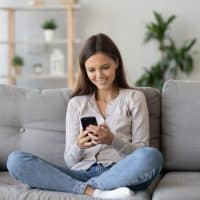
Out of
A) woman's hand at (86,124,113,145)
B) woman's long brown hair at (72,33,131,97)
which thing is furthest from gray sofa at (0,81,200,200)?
woman's hand at (86,124,113,145)

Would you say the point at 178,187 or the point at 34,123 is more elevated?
the point at 34,123

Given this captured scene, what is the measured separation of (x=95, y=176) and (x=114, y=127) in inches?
9.0

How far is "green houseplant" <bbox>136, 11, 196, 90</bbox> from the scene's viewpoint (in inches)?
182

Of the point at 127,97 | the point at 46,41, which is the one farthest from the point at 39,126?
the point at 46,41

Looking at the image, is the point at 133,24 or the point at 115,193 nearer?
the point at 115,193

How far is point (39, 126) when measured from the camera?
91.4 inches

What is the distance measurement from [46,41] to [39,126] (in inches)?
96.8

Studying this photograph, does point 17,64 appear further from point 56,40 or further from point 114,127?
point 114,127

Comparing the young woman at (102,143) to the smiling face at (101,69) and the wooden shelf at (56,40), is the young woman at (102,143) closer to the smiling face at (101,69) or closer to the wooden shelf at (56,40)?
the smiling face at (101,69)

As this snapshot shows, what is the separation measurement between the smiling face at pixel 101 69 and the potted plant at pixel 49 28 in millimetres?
2558

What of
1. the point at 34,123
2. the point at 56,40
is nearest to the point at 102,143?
the point at 34,123

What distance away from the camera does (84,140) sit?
6.65 feet

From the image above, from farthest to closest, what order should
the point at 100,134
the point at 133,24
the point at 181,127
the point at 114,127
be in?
the point at 133,24, the point at 181,127, the point at 114,127, the point at 100,134

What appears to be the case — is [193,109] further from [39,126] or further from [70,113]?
[39,126]
